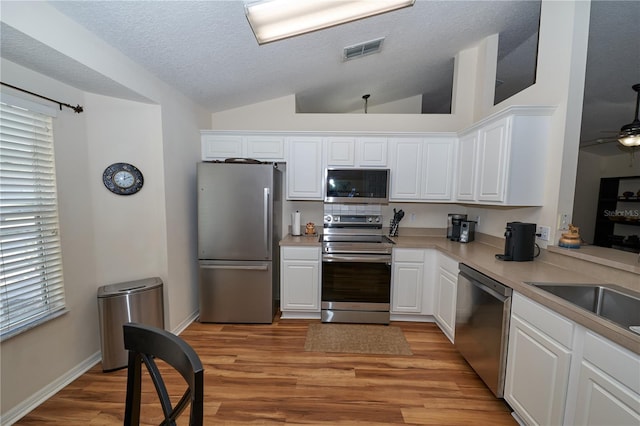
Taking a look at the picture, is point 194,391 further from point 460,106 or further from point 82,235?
point 460,106

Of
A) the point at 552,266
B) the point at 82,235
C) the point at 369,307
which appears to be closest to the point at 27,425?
the point at 82,235

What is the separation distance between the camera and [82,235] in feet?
6.75

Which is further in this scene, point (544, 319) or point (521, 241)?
point (521, 241)

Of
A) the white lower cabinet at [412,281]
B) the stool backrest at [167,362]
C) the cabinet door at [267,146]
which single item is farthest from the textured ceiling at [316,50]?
the white lower cabinet at [412,281]

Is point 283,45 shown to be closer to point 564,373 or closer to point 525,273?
point 525,273

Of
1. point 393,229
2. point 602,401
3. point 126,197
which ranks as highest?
point 126,197

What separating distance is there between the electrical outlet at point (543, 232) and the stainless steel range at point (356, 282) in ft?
4.16

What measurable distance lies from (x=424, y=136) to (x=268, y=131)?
184 centimetres

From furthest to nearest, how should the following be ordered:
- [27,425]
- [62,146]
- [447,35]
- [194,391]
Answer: [447,35], [62,146], [27,425], [194,391]

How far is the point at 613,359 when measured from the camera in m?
1.04

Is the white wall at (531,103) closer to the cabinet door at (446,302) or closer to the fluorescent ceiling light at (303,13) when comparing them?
the cabinet door at (446,302)

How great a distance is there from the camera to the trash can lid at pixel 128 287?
2010mm

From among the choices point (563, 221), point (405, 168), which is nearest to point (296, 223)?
point (405, 168)

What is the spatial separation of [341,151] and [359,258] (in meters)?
1.27
